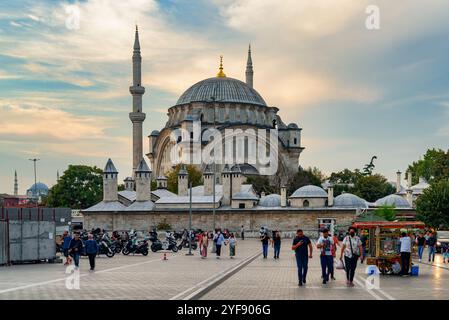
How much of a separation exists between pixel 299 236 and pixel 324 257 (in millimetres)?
823

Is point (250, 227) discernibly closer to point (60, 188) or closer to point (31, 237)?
point (60, 188)

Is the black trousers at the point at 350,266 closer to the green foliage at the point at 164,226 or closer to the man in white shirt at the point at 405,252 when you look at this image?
the man in white shirt at the point at 405,252

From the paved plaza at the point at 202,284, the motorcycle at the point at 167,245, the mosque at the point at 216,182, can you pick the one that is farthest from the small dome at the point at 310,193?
the paved plaza at the point at 202,284

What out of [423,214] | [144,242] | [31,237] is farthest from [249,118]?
[31,237]

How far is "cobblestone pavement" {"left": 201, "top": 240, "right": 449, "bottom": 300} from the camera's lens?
14.0 metres

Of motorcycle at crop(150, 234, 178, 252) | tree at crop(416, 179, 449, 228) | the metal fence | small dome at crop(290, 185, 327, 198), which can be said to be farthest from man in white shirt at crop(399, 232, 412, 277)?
small dome at crop(290, 185, 327, 198)

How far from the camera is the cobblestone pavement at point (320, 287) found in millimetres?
14047

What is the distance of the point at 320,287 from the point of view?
16062 millimetres

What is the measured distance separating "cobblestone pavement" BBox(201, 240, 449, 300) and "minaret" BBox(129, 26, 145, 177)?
70951 mm

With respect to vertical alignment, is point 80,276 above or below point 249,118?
below

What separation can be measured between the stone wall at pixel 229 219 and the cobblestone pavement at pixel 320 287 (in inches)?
1846

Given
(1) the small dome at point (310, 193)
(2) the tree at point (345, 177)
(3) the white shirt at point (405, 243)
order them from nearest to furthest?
(3) the white shirt at point (405, 243), (1) the small dome at point (310, 193), (2) the tree at point (345, 177)

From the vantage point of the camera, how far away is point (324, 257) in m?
17.0
